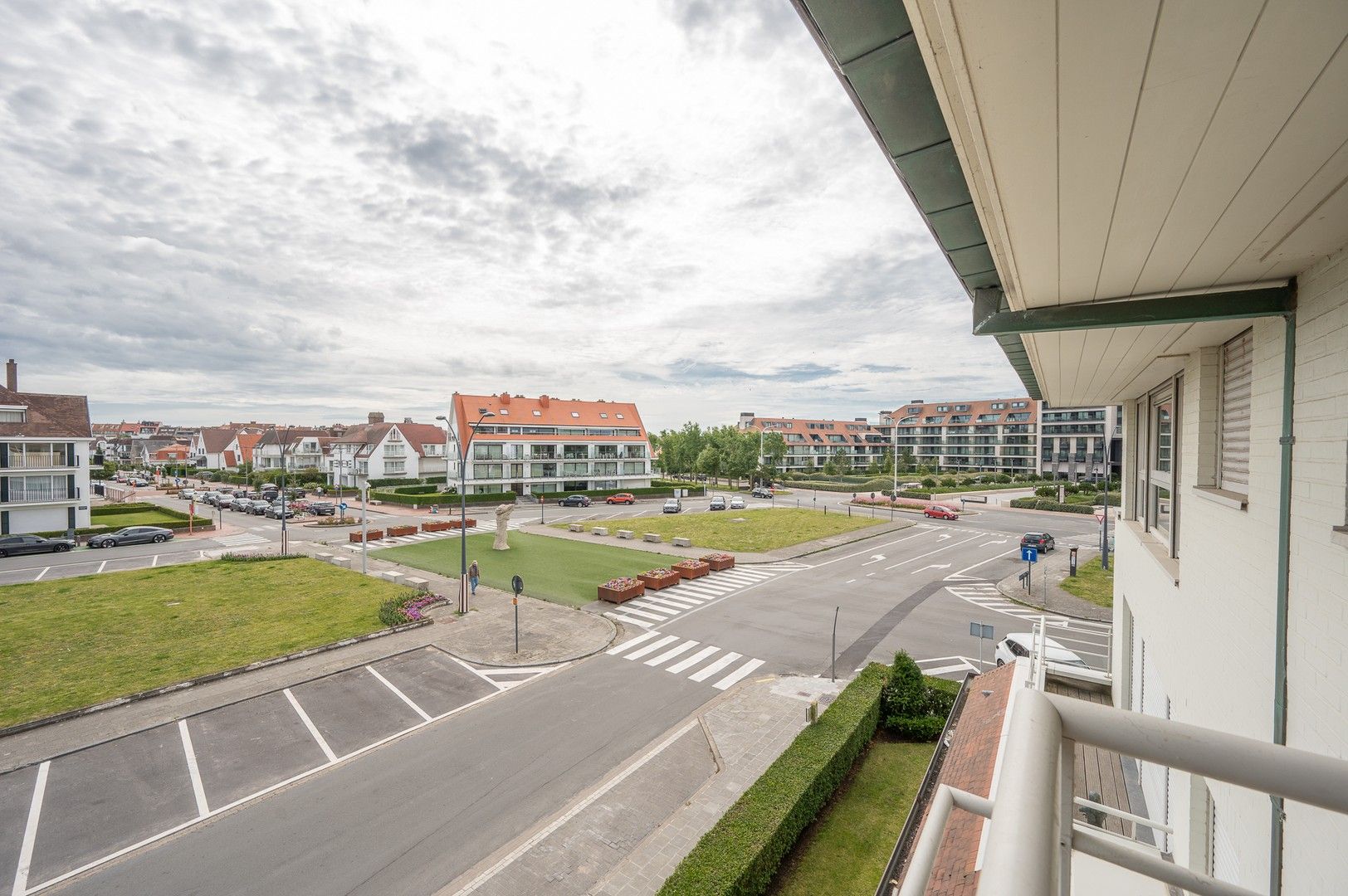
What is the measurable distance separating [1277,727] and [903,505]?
53.0 metres

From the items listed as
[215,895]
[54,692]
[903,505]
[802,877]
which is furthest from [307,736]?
[903,505]

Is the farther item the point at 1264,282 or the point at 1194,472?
the point at 1194,472

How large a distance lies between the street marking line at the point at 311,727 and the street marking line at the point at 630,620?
30.1 feet

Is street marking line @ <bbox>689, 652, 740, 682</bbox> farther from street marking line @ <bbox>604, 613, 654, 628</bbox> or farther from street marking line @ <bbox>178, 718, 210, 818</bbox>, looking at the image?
street marking line @ <bbox>178, 718, 210, 818</bbox>

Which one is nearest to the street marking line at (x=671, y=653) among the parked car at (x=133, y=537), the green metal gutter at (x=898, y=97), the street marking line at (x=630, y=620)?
the street marking line at (x=630, y=620)

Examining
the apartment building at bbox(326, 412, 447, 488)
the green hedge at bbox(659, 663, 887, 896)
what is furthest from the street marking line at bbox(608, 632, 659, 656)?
the apartment building at bbox(326, 412, 447, 488)

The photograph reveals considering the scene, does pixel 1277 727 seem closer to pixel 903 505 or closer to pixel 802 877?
pixel 802 877

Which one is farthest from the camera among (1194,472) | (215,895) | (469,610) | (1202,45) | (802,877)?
(469,610)

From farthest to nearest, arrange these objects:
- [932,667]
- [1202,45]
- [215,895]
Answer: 1. [932,667]
2. [215,895]
3. [1202,45]

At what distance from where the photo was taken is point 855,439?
104875 millimetres

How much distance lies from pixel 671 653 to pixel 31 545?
36.0 m

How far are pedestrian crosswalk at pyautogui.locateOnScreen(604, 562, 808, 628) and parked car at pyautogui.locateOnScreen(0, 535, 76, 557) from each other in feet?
106

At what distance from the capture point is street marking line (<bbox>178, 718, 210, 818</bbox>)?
9.50m

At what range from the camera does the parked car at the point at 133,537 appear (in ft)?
107
